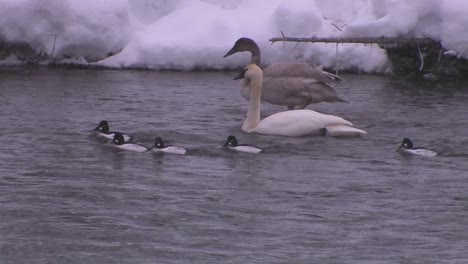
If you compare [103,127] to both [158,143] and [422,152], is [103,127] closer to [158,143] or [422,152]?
[158,143]

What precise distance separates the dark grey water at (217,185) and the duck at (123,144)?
0.21 m

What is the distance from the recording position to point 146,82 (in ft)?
56.4

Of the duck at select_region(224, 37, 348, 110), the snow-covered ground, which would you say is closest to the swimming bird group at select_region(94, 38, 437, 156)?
the duck at select_region(224, 37, 348, 110)

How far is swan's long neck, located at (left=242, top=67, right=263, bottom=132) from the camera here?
12945 mm

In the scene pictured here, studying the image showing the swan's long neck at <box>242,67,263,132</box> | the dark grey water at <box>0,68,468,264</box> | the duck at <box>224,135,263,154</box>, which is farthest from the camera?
the swan's long neck at <box>242,67,263,132</box>

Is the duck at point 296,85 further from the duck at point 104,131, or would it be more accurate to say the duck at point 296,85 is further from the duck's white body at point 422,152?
the duck's white body at point 422,152

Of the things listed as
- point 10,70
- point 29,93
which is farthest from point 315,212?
point 10,70

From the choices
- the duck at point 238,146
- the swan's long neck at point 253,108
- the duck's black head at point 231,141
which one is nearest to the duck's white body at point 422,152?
the duck at point 238,146

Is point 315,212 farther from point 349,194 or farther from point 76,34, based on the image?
point 76,34

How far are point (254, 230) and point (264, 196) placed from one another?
1.28 meters

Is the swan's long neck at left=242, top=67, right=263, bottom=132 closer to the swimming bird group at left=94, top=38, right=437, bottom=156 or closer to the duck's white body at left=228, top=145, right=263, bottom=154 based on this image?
the swimming bird group at left=94, top=38, right=437, bottom=156

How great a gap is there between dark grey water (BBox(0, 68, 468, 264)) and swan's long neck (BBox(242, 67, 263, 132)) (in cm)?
27

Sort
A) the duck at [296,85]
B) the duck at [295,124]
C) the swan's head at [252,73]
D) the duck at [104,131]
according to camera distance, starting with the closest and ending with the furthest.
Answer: the duck at [104,131], the duck at [295,124], the swan's head at [252,73], the duck at [296,85]

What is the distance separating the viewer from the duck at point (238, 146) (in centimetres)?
1155
